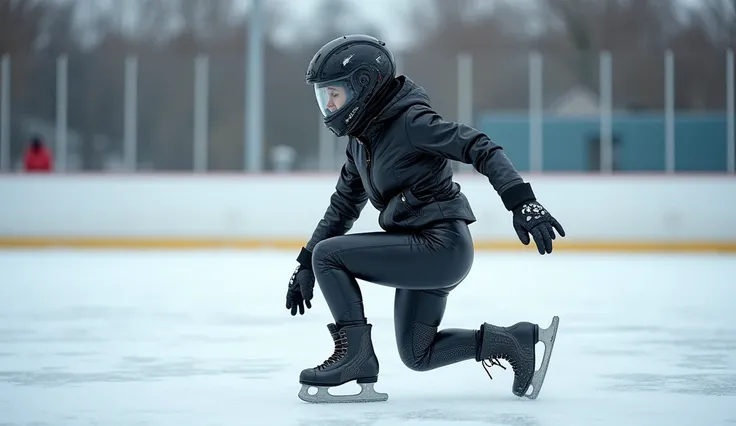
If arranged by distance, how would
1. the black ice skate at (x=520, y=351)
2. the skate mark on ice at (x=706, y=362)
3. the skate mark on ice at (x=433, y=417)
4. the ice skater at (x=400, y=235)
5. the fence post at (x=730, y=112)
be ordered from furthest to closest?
the fence post at (x=730, y=112)
the skate mark on ice at (x=706, y=362)
the black ice skate at (x=520, y=351)
the ice skater at (x=400, y=235)
the skate mark on ice at (x=433, y=417)

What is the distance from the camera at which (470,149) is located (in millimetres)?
3465

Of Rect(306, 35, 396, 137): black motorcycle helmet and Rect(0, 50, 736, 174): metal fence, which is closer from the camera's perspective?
Rect(306, 35, 396, 137): black motorcycle helmet

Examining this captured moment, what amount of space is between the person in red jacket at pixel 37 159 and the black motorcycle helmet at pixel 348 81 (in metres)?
10.9

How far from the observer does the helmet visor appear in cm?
357

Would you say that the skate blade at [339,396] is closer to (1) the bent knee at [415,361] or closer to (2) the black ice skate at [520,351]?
(1) the bent knee at [415,361]

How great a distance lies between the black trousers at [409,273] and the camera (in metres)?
3.54

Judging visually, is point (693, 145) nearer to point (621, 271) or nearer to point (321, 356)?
point (621, 271)

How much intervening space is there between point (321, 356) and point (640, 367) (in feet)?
4.18

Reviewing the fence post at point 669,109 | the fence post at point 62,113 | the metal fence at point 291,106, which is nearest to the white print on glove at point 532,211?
the metal fence at point 291,106

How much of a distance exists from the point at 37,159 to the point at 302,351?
9881mm

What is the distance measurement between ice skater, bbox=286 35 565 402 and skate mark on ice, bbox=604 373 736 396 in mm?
462

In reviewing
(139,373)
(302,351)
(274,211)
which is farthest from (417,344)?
(274,211)

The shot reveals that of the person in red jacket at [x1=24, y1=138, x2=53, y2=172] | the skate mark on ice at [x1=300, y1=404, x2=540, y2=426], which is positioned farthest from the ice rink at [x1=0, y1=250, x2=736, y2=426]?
the person in red jacket at [x1=24, y1=138, x2=53, y2=172]

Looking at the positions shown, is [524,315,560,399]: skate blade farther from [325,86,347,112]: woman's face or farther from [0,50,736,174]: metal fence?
[0,50,736,174]: metal fence
